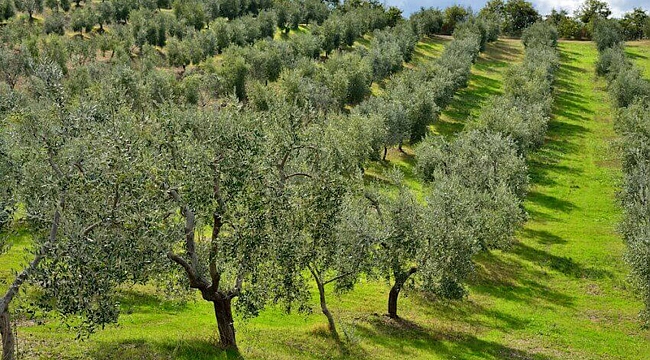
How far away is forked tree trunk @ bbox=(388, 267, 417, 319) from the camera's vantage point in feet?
127

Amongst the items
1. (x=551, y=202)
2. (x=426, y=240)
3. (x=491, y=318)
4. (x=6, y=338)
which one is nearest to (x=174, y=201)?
(x=6, y=338)

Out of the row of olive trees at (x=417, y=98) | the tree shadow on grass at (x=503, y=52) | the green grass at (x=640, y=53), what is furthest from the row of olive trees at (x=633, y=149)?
the row of olive trees at (x=417, y=98)

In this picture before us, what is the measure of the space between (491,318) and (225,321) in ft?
85.5

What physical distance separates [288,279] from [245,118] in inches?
334

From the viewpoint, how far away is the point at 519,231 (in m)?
65.1

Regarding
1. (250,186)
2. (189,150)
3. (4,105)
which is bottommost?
(250,186)

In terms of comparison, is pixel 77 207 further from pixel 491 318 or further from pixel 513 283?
pixel 513 283

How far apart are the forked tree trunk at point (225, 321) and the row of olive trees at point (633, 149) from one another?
A: 29.6 metres

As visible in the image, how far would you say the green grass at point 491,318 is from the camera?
29000mm

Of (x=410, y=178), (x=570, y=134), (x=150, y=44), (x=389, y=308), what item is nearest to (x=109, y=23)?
(x=150, y=44)

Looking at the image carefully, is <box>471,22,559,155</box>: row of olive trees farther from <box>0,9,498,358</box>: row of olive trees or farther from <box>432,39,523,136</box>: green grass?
<box>0,9,498,358</box>: row of olive trees

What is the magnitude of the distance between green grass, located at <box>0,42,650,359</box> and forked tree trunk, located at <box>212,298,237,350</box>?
0.81m

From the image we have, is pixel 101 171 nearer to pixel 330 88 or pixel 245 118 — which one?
pixel 245 118

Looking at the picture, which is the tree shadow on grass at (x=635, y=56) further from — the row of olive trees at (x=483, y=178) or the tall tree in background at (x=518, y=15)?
the row of olive trees at (x=483, y=178)
